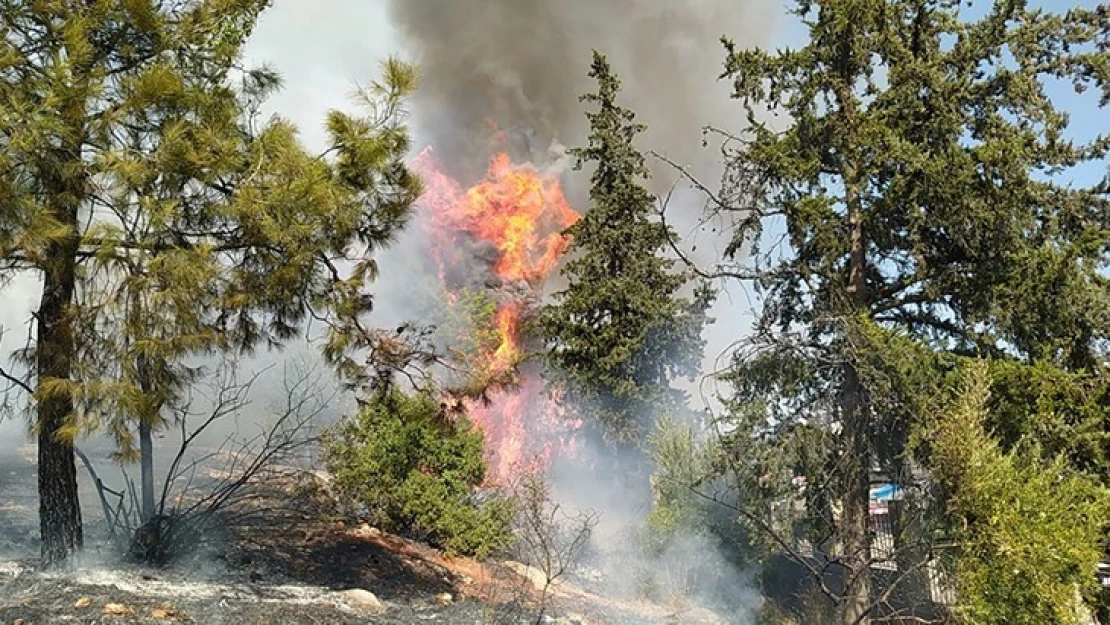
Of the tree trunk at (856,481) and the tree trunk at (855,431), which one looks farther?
the tree trunk at (855,431)

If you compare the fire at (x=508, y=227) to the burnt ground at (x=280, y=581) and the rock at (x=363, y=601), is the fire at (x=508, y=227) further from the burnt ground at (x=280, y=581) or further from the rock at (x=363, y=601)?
the rock at (x=363, y=601)

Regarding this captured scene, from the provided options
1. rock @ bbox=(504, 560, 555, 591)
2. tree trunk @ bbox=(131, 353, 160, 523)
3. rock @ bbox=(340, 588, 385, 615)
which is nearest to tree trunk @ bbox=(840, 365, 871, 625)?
rock @ bbox=(504, 560, 555, 591)

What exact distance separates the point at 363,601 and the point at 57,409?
3.69 meters

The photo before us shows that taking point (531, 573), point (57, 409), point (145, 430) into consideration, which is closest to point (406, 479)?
point (531, 573)

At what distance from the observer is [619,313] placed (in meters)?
19.9

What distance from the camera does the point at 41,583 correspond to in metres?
6.66

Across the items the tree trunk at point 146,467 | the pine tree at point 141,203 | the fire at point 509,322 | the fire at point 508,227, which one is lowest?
the tree trunk at point 146,467

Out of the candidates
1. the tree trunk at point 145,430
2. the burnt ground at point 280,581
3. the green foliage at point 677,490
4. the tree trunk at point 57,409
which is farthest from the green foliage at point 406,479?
the tree trunk at point 57,409

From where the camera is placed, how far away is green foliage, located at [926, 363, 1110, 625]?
5828 mm

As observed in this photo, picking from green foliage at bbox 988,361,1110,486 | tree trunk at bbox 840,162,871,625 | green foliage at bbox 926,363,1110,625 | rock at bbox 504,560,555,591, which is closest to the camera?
green foliage at bbox 926,363,1110,625

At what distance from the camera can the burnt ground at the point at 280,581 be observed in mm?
6523

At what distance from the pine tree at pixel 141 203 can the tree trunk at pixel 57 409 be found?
0.06ft

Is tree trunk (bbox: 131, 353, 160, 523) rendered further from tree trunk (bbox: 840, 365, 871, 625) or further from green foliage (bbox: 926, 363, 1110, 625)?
tree trunk (bbox: 840, 365, 871, 625)

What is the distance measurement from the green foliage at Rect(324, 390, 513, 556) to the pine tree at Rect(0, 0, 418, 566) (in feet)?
17.3
